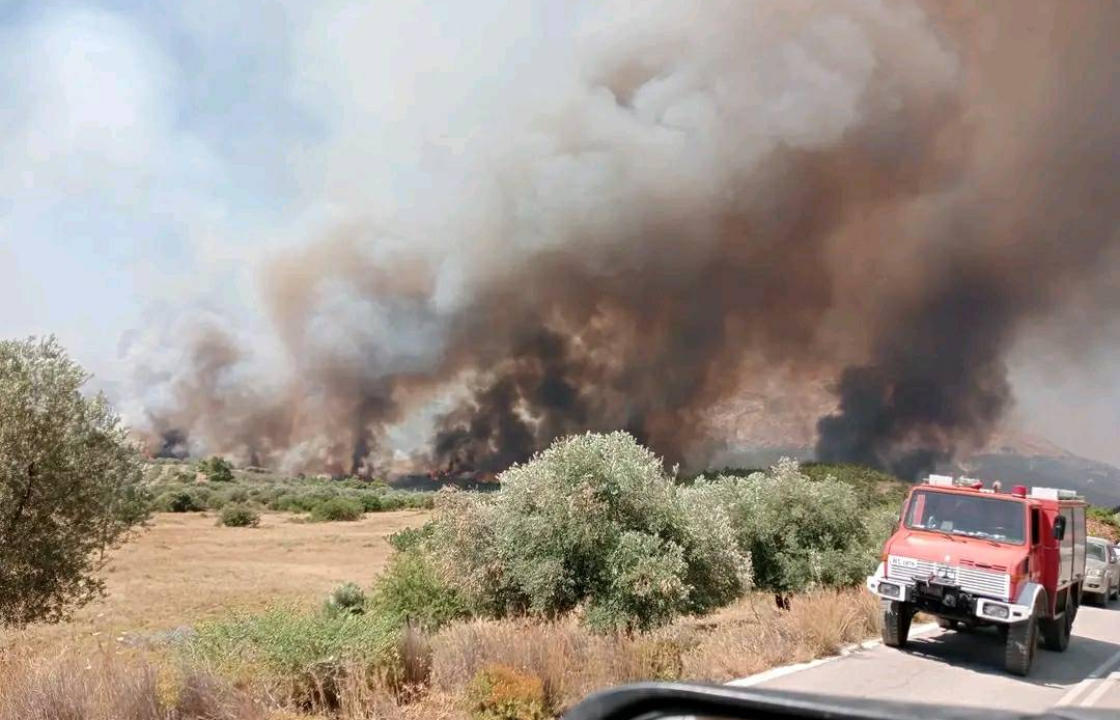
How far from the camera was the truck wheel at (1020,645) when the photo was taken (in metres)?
9.79

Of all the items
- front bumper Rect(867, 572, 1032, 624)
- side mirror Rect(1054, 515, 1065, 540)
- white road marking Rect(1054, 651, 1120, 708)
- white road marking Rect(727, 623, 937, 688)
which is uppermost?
side mirror Rect(1054, 515, 1065, 540)

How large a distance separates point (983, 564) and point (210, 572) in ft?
93.0

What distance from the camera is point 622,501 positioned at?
11.1 m

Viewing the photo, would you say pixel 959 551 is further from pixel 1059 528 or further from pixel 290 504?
pixel 290 504

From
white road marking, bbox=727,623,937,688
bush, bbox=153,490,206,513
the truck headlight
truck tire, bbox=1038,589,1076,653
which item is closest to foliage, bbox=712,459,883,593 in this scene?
white road marking, bbox=727,623,937,688

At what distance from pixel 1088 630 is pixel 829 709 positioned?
17046 mm

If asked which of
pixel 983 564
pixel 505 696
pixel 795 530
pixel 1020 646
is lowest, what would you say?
pixel 1020 646

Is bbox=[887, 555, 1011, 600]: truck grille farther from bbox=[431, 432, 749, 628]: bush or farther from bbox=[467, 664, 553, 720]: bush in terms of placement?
bbox=[467, 664, 553, 720]: bush

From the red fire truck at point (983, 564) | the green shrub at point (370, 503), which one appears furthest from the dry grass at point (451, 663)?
the green shrub at point (370, 503)

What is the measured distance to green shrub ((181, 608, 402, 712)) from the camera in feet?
21.0

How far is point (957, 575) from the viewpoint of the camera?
1030cm

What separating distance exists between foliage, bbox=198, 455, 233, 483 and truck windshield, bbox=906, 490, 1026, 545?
86740 mm

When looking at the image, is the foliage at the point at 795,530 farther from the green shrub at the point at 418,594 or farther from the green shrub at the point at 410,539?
the green shrub at the point at 418,594

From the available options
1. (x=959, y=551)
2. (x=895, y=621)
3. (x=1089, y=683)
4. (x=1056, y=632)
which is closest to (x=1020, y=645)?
(x=1089, y=683)
